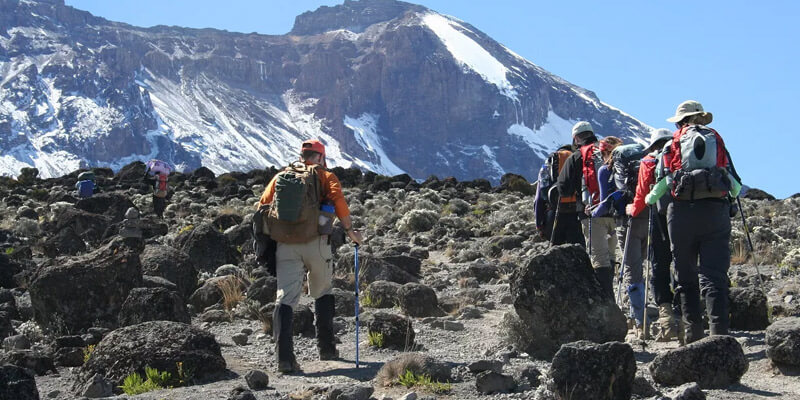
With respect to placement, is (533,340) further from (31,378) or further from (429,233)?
(429,233)

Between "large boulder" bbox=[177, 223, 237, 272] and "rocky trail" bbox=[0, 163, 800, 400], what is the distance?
0.02m

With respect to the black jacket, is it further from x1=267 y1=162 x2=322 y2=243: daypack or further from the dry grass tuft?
the dry grass tuft

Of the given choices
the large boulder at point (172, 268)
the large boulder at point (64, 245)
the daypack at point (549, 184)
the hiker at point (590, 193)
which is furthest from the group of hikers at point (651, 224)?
the large boulder at point (64, 245)

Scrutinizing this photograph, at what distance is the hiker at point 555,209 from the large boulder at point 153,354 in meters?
3.57

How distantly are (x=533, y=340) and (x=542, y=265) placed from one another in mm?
592

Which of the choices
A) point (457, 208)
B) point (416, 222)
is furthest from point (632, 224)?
point (457, 208)

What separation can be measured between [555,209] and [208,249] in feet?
22.1

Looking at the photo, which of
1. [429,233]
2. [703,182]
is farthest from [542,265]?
[429,233]

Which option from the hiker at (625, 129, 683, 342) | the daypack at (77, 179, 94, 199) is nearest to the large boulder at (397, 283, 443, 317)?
the hiker at (625, 129, 683, 342)

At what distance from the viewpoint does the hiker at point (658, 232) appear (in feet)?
26.0

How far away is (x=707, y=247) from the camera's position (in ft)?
23.5

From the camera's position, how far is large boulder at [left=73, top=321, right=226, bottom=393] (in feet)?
22.4

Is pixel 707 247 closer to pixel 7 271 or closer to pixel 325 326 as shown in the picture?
pixel 325 326

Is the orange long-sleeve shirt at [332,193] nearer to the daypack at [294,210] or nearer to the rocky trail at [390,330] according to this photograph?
the daypack at [294,210]
